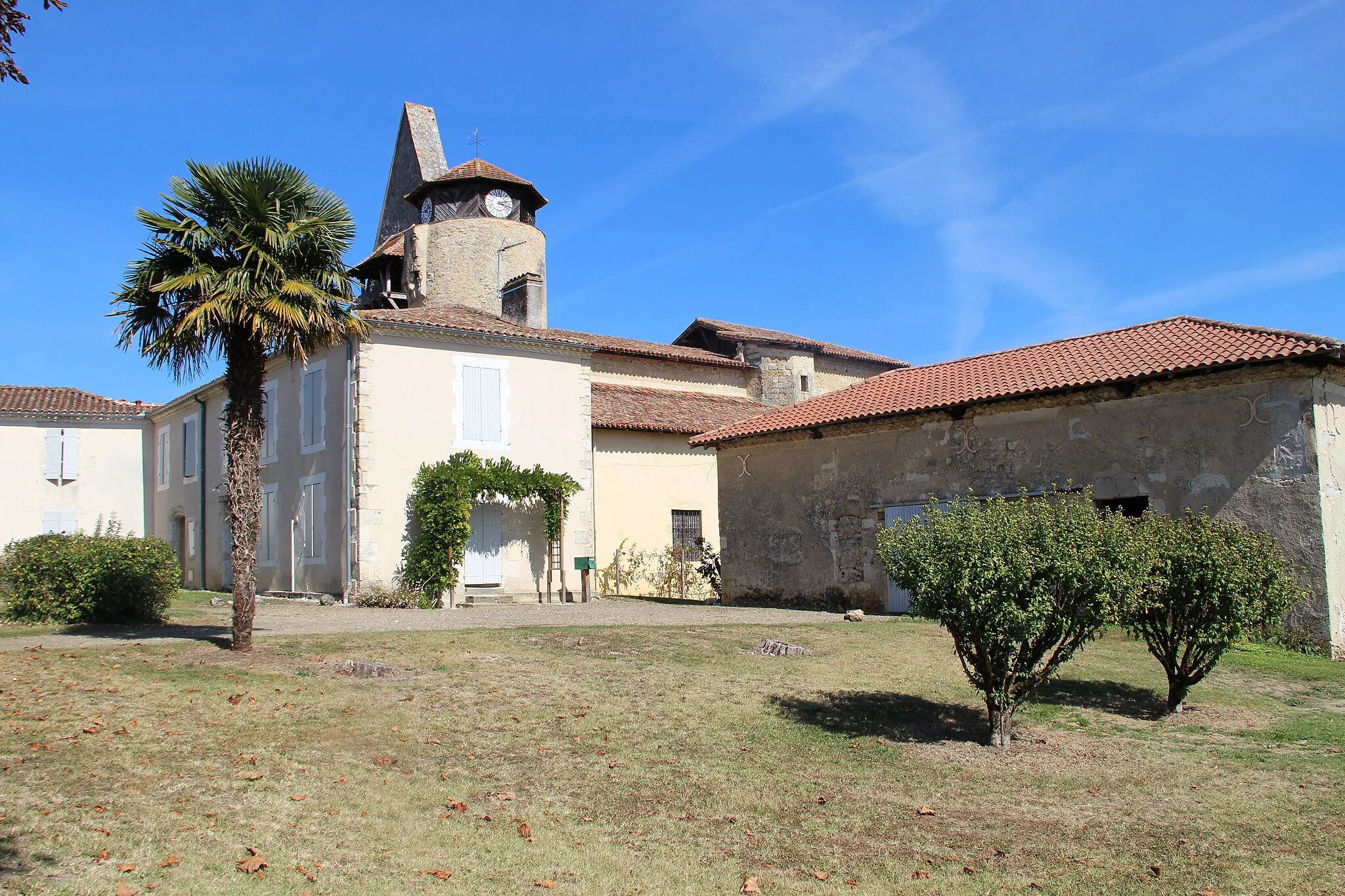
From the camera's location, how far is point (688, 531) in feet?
83.9

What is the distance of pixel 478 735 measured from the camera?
768 centimetres

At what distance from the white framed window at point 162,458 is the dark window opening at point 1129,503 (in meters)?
25.7

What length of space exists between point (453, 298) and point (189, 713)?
24586 millimetres

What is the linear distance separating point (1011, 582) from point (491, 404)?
14.6 m

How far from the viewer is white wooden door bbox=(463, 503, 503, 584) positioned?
65.0ft

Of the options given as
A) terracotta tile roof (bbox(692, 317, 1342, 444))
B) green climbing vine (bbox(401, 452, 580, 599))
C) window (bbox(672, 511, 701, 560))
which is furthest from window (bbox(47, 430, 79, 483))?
terracotta tile roof (bbox(692, 317, 1342, 444))

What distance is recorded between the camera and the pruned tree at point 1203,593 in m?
8.82

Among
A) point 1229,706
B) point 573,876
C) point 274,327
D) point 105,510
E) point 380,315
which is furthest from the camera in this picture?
point 105,510

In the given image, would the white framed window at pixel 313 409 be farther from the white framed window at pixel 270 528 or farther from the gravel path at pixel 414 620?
the gravel path at pixel 414 620

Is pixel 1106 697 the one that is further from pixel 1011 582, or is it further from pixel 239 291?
pixel 239 291

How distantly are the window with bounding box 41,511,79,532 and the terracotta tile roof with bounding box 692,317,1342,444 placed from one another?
20.5 m

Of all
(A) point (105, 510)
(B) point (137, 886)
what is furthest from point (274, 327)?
(A) point (105, 510)

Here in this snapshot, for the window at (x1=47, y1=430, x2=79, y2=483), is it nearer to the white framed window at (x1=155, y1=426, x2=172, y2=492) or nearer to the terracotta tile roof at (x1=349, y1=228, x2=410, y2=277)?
the white framed window at (x1=155, y1=426, x2=172, y2=492)

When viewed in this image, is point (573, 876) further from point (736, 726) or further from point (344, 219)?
point (344, 219)
